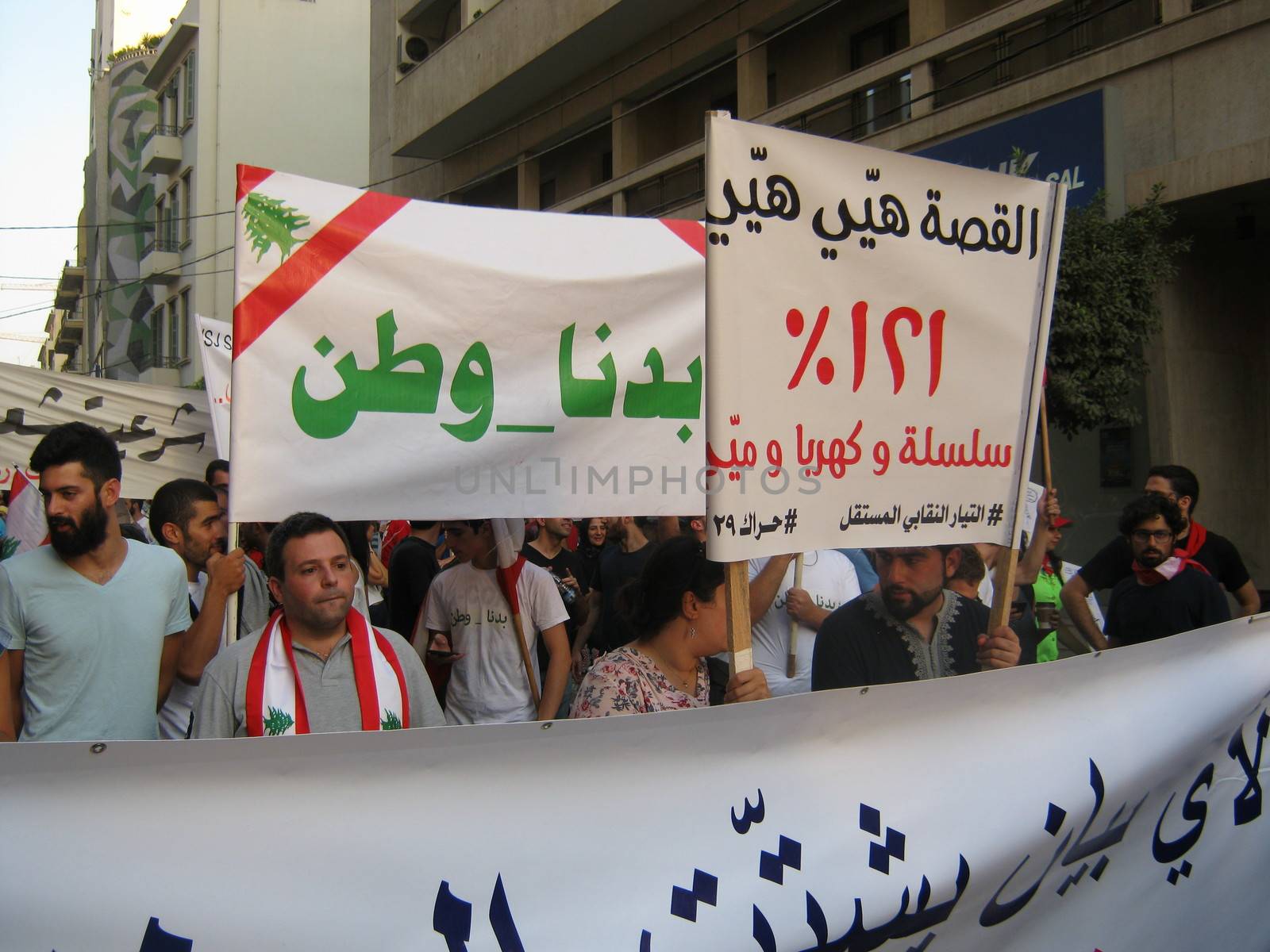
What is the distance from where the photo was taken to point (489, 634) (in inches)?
180

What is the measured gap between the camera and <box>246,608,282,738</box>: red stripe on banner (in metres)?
2.74

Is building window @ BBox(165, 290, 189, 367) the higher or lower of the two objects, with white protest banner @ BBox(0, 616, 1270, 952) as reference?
higher

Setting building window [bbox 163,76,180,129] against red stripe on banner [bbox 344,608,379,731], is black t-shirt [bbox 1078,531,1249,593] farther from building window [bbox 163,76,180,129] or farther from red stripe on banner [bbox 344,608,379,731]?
building window [bbox 163,76,180,129]

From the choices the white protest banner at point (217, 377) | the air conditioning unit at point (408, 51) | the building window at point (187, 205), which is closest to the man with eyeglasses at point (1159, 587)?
the white protest banner at point (217, 377)

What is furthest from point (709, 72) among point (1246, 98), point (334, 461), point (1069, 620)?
point (334, 461)

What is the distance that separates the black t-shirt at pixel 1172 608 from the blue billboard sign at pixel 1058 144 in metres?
7.63

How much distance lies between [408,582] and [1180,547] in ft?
11.2

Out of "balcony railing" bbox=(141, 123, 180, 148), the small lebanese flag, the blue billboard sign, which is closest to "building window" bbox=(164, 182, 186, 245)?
"balcony railing" bbox=(141, 123, 180, 148)

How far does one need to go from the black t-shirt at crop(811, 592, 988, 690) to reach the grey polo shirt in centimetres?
121

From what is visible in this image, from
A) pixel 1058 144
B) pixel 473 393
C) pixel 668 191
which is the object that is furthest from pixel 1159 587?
pixel 668 191

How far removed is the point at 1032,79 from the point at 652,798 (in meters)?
12.3

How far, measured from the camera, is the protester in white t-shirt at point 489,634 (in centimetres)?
455

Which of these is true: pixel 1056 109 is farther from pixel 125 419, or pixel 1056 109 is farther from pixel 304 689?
pixel 304 689

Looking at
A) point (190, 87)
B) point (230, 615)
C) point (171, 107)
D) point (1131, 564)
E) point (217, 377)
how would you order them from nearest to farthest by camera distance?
point (230, 615), point (1131, 564), point (217, 377), point (190, 87), point (171, 107)
